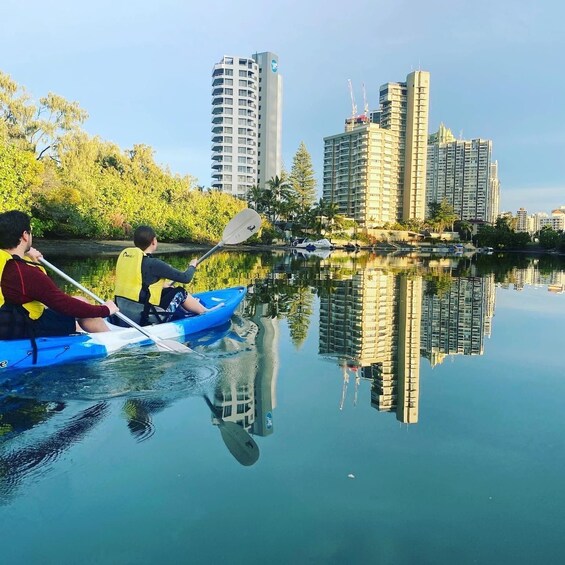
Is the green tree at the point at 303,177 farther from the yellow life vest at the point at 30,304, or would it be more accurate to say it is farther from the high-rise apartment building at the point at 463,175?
the yellow life vest at the point at 30,304

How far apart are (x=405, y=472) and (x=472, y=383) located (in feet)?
7.67

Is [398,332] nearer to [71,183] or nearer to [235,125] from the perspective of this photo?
[71,183]

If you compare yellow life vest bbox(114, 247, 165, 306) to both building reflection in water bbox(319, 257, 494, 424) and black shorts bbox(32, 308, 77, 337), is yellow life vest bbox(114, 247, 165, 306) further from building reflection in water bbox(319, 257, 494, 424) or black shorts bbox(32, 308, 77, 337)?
building reflection in water bbox(319, 257, 494, 424)

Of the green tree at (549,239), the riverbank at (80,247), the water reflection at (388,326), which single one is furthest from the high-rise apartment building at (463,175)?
→ the water reflection at (388,326)

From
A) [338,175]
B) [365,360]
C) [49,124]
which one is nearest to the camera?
[365,360]

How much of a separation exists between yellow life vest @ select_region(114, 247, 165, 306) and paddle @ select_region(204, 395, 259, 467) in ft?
9.99

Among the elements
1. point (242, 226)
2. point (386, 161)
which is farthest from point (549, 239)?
point (242, 226)

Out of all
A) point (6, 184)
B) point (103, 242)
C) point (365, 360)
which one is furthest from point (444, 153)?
point (365, 360)

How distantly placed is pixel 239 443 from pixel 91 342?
279 centimetres

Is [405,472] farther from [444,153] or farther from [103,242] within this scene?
[444,153]

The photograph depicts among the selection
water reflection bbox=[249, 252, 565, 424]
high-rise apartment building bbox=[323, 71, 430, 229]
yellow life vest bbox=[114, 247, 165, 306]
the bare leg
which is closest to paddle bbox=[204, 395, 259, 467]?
water reflection bbox=[249, 252, 565, 424]

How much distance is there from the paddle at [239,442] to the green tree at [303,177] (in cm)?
8382

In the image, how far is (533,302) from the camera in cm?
1179

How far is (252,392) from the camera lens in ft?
14.7
